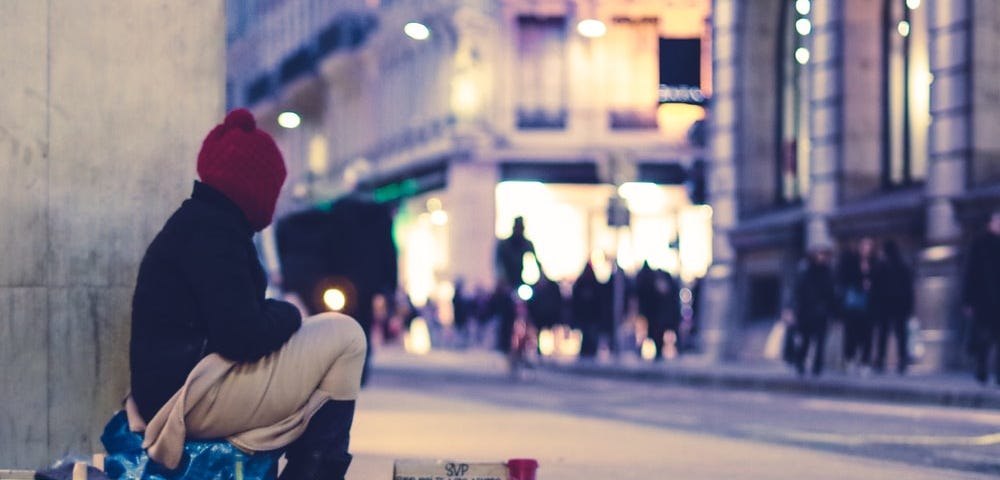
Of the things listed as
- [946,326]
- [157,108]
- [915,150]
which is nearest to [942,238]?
[946,326]

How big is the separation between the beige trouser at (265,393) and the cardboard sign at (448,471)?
31cm

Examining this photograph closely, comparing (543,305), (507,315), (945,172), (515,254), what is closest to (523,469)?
(515,254)

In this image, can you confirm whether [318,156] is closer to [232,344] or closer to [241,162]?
[241,162]

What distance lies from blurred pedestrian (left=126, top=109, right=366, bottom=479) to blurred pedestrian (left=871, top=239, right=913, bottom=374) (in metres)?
17.7

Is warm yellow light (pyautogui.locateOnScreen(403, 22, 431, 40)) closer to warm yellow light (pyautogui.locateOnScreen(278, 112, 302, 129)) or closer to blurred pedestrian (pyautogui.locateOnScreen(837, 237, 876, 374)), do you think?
blurred pedestrian (pyautogui.locateOnScreen(837, 237, 876, 374))

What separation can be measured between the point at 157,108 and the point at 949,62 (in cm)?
1808

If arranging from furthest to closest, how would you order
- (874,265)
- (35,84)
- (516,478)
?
(874,265) < (35,84) < (516,478)

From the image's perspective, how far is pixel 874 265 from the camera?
2344 cm

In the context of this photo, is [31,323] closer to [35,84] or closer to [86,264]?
[86,264]

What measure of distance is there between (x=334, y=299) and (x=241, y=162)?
11.2 meters

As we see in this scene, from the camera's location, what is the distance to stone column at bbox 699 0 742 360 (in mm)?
31828

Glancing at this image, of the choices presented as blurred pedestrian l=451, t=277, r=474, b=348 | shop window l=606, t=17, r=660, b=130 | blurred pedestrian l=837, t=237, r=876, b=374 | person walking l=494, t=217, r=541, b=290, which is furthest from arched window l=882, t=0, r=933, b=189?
shop window l=606, t=17, r=660, b=130

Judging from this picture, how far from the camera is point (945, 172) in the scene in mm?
24406

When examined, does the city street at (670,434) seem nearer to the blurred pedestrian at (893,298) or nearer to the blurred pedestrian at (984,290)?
the blurred pedestrian at (984,290)
